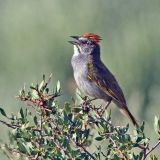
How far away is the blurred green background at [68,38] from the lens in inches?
553

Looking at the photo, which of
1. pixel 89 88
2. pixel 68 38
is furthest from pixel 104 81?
pixel 68 38

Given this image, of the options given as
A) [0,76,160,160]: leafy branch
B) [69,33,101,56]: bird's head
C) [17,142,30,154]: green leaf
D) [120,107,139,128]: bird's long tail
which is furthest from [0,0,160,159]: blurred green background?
[17,142,30,154]: green leaf

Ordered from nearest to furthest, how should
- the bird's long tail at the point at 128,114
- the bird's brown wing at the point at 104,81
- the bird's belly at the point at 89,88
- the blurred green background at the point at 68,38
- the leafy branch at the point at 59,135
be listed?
the leafy branch at the point at 59,135 < the bird's long tail at the point at 128,114 < the bird's belly at the point at 89,88 < the bird's brown wing at the point at 104,81 < the blurred green background at the point at 68,38

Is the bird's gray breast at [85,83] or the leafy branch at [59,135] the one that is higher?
the leafy branch at [59,135]

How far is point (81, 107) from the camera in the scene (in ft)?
18.1

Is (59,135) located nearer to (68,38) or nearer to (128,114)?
(128,114)

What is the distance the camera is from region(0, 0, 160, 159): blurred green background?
1405cm

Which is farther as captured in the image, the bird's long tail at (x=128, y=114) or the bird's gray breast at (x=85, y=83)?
the bird's gray breast at (x=85, y=83)

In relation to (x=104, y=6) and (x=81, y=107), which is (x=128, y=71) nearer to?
(x=104, y=6)

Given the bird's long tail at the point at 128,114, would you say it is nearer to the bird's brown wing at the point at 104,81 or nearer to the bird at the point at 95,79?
the bird at the point at 95,79

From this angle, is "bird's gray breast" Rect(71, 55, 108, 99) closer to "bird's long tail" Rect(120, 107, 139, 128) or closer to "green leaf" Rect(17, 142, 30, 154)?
"bird's long tail" Rect(120, 107, 139, 128)

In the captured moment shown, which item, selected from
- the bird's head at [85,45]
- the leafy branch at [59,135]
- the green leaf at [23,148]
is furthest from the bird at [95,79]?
the green leaf at [23,148]

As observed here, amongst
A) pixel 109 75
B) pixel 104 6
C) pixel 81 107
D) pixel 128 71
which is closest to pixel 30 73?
pixel 128 71

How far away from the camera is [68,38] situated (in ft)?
51.0
